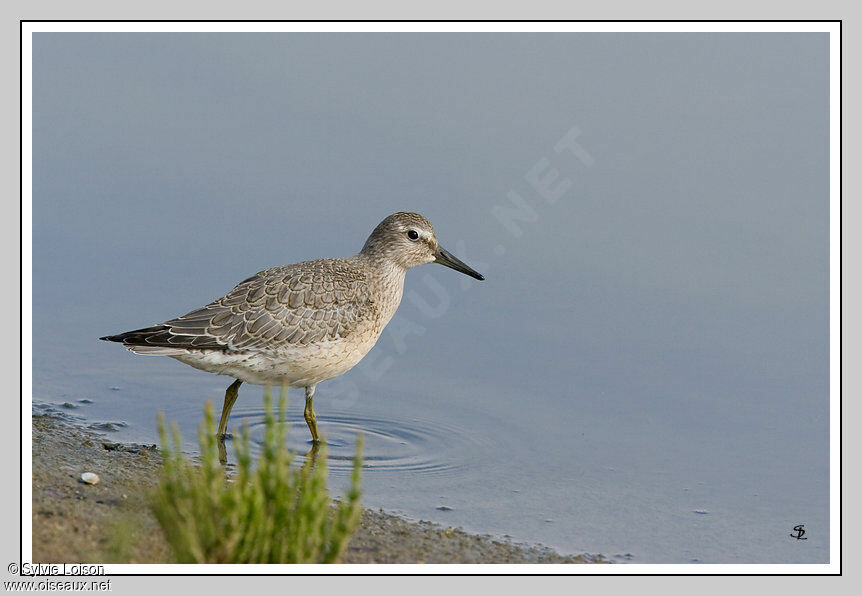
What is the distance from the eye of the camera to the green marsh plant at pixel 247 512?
5.59 m

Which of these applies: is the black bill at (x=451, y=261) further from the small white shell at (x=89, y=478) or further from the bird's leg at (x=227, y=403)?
the small white shell at (x=89, y=478)

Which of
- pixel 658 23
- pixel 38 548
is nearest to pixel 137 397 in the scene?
pixel 38 548

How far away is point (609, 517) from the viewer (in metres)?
8.27

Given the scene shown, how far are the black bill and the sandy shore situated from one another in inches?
119

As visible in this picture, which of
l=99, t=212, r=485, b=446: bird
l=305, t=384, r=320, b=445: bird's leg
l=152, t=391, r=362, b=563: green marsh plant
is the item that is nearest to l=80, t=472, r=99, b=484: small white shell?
l=99, t=212, r=485, b=446: bird

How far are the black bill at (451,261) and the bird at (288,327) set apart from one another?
0.46 m

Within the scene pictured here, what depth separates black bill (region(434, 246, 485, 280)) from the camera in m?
10.1

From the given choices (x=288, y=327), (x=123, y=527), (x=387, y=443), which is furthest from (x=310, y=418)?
(x=123, y=527)

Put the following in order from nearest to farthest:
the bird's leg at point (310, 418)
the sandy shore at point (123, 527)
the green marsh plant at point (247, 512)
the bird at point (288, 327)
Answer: the green marsh plant at point (247, 512), the sandy shore at point (123, 527), the bird at point (288, 327), the bird's leg at point (310, 418)

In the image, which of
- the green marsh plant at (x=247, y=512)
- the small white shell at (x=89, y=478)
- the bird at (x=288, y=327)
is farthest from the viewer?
the bird at (x=288, y=327)

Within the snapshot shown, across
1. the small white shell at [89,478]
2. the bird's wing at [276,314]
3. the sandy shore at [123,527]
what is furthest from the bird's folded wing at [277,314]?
the small white shell at [89,478]

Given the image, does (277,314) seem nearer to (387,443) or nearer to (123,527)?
(387,443)

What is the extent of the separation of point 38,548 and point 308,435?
371 cm

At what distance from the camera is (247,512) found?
5.61 meters
